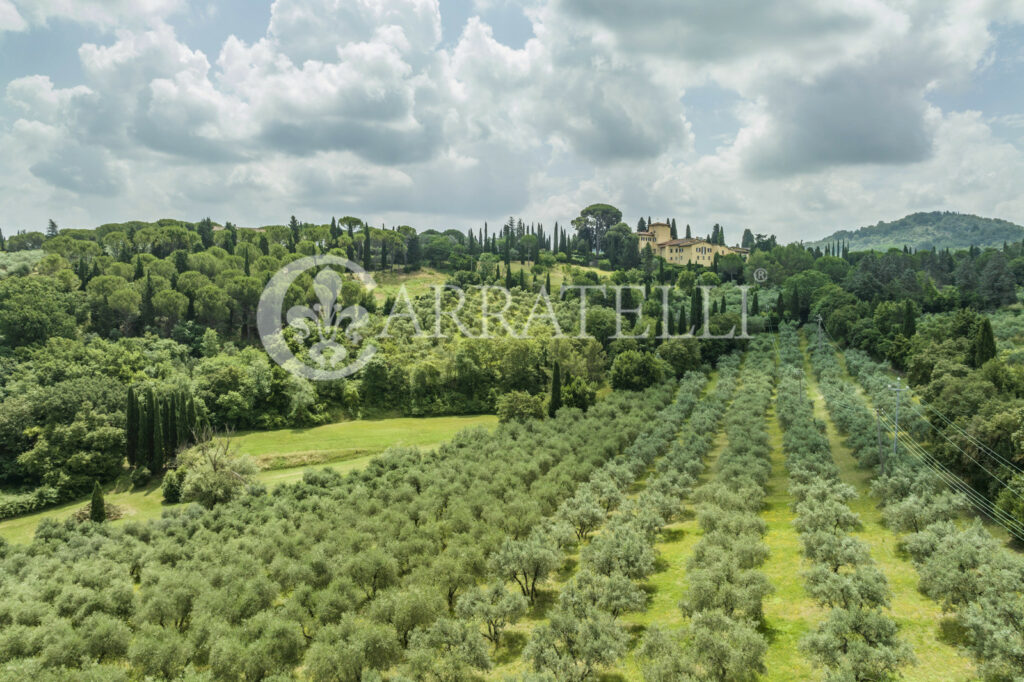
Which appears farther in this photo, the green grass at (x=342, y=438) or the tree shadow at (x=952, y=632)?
the green grass at (x=342, y=438)

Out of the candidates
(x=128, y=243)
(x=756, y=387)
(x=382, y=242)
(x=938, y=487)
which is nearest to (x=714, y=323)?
(x=756, y=387)

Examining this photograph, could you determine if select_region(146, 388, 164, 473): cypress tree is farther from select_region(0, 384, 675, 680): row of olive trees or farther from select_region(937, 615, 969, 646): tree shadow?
select_region(937, 615, 969, 646): tree shadow

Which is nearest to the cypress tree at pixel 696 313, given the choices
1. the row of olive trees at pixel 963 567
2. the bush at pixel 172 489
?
the row of olive trees at pixel 963 567

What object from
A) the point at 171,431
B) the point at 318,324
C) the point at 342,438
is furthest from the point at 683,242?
the point at 171,431

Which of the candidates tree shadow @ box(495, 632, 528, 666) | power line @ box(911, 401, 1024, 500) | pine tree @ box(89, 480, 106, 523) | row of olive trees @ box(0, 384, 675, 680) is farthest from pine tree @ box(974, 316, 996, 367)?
pine tree @ box(89, 480, 106, 523)

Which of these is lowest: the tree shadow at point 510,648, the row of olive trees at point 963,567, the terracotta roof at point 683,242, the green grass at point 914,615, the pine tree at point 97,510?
the tree shadow at point 510,648

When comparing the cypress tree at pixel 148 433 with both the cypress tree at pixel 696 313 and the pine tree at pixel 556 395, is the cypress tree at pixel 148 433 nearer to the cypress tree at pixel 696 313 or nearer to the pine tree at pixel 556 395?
the pine tree at pixel 556 395
